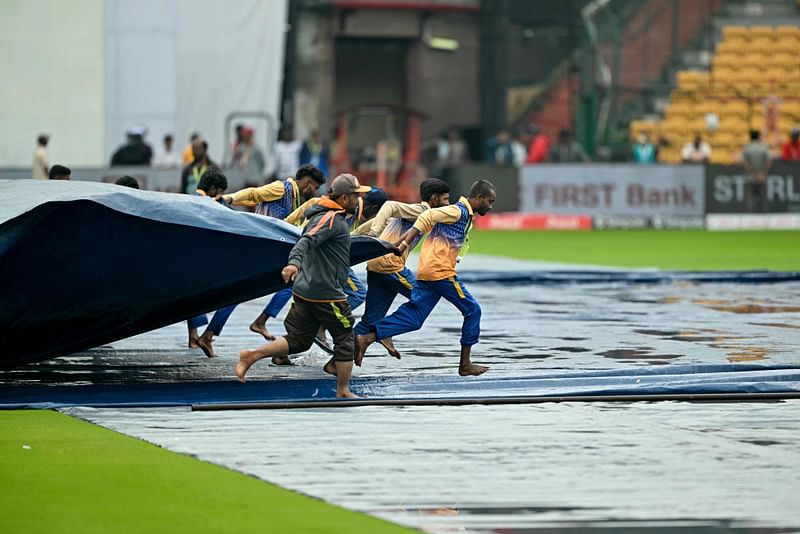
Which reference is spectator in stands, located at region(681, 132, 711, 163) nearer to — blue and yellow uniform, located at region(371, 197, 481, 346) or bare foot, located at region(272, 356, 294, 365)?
bare foot, located at region(272, 356, 294, 365)

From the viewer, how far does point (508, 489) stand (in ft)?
26.1

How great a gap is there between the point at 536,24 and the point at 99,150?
15.5 m

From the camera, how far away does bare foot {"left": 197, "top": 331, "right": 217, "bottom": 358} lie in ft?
44.5

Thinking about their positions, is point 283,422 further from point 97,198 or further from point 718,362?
point 718,362

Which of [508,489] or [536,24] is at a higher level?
[536,24]

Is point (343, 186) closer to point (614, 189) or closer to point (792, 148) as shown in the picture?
point (614, 189)

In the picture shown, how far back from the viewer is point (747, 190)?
3594 cm

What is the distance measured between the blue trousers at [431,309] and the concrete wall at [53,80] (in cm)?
2329

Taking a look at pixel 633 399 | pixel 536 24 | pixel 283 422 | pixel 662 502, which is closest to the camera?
pixel 662 502

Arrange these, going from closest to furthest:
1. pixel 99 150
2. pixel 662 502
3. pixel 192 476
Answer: pixel 662 502, pixel 192 476, pixel 99 150

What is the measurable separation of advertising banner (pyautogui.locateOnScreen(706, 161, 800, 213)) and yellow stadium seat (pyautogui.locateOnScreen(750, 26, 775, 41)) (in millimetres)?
9088

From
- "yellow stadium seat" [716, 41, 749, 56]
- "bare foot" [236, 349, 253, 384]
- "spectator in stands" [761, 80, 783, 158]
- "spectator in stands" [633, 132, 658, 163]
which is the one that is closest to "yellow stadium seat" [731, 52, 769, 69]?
"yellow stadium seat" [716, 41, 749, 56]

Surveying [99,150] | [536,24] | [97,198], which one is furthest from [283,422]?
[536,24]

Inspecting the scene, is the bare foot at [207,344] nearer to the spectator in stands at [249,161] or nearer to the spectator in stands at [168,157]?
the spectator in stands at [168,157]
